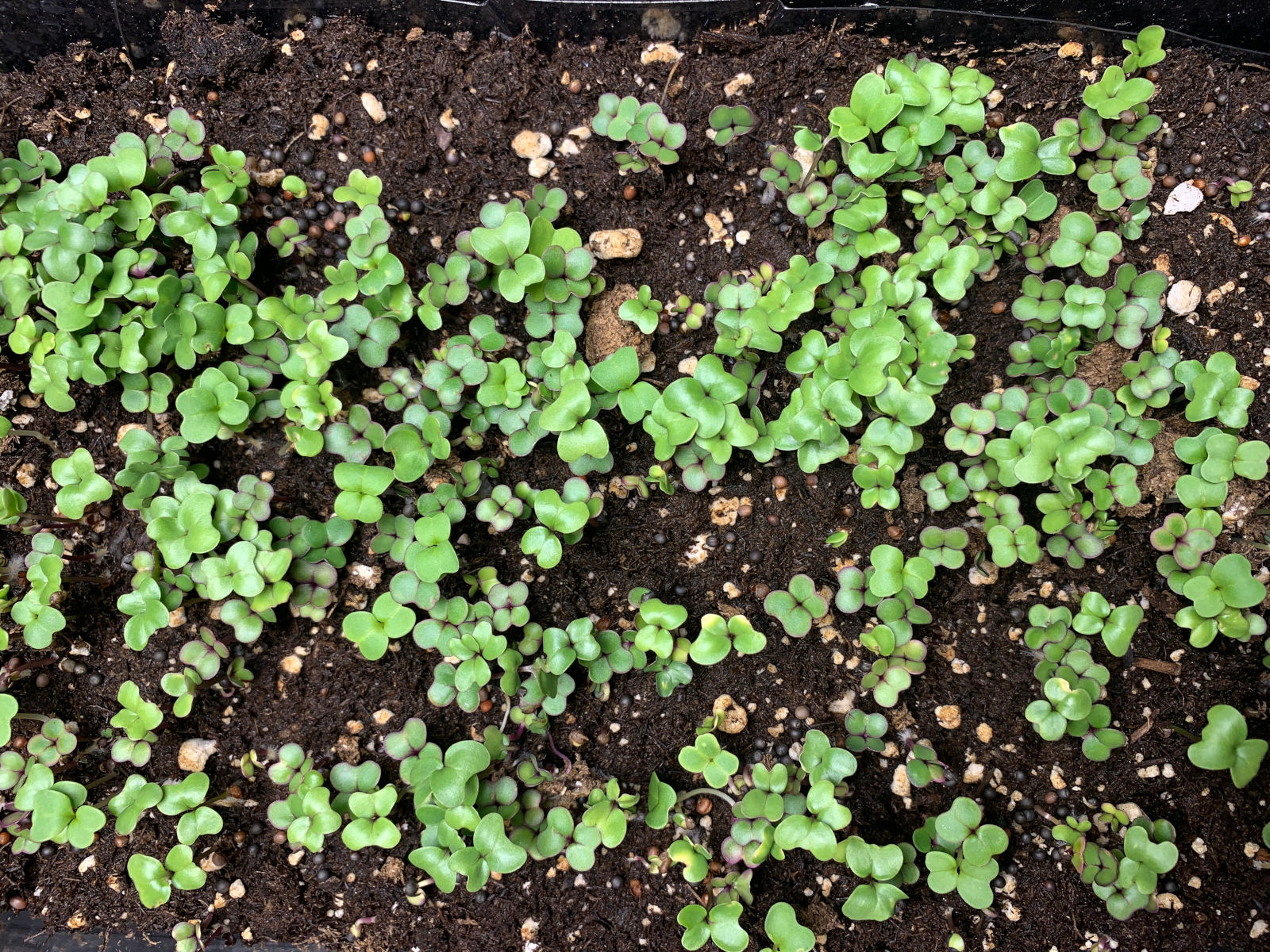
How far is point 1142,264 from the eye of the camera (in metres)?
1.64

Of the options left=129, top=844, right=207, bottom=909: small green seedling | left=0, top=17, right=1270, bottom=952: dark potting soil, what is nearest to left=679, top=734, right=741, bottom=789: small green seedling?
left=0, top=17, right=1270, bottom=952: dark potting soil

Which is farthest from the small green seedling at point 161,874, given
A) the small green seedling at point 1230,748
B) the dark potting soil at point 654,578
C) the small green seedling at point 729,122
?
the small green seedling at point 1230,748

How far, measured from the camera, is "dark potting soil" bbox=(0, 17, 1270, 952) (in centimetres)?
Answer: 157

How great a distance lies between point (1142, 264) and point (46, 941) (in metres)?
2.76

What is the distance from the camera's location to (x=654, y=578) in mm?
1650

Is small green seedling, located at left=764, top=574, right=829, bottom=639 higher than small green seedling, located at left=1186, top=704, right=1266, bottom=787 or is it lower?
higher

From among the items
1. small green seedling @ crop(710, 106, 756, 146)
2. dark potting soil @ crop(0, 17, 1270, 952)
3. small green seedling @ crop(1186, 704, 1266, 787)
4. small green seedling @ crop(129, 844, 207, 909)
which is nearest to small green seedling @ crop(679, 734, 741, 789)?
dark potting soil @ crop(0, 17, 1270, 952)

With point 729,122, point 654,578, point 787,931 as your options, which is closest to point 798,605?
point 654,578

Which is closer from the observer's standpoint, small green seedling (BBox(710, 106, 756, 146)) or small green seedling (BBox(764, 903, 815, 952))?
small green seedling (BBox(764, 903, 815, 952))

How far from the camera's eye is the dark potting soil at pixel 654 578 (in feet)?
5.16

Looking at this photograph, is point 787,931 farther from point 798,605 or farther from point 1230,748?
point 1230,748

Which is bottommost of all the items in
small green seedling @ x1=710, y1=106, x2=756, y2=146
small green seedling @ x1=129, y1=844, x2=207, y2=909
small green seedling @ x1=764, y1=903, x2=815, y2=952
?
small green seedling @ x1=129, y1=844, x2=207, y2=909

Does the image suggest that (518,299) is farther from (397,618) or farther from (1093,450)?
(1093,450)

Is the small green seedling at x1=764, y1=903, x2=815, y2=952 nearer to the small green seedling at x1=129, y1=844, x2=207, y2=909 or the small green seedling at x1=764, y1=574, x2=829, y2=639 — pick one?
the small green seedling at x1=764, y1=574, x2=829, y2=639
